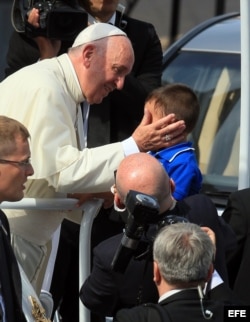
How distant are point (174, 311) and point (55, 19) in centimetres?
231

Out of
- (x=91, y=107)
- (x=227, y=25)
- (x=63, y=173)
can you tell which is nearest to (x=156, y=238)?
(x=63, y=173)

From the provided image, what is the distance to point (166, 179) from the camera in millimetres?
4789

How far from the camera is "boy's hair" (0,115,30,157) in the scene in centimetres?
504

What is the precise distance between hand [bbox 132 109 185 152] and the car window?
5.17ft

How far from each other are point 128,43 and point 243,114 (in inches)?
29.7

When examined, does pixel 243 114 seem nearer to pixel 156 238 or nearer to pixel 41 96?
pixel 41 96

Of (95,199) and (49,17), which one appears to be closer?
(95,199)

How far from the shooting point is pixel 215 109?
7781 millimetres

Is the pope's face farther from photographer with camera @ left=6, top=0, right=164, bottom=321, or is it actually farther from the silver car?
the silver car

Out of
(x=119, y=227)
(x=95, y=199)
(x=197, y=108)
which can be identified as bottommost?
(x=119, y=227)

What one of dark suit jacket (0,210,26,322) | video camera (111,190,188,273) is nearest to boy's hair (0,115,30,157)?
dark suit jacket (0,210,26,322)

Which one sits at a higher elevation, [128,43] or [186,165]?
[128,43]

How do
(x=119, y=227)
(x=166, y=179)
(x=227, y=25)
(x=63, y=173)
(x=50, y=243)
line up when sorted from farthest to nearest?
(x=227, y=25)
(x=119, y=227)
(x=50, y=243)
(x=63, y=173)
(x=166, y=179)

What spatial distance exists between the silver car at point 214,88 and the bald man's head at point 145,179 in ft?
7.01
